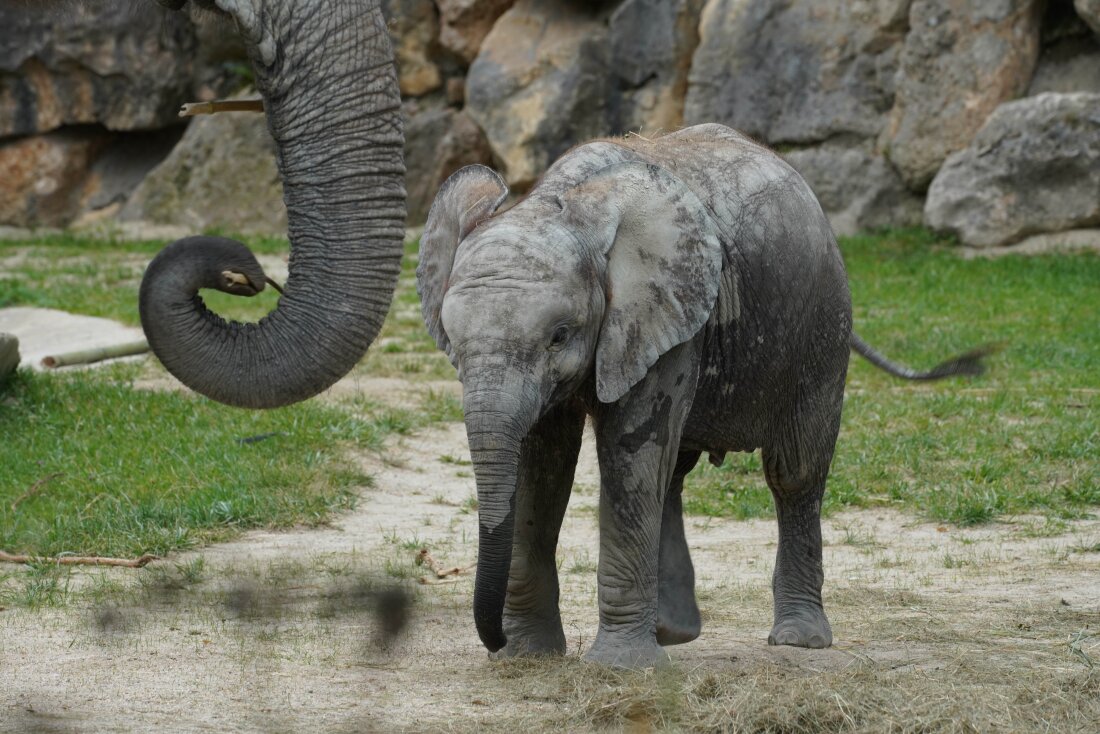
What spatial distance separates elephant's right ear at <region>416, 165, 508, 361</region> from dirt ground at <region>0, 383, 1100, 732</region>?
2.62 ft

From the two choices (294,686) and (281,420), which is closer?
(294,686)

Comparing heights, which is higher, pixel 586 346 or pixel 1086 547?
pixel 586 346

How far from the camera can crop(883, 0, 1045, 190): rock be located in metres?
14.4

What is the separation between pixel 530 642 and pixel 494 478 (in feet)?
2.89

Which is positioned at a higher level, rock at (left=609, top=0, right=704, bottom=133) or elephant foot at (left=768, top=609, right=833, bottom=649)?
rock at (left=609, top=0, right=704, bottom=133)

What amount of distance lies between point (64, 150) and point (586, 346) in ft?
51.4

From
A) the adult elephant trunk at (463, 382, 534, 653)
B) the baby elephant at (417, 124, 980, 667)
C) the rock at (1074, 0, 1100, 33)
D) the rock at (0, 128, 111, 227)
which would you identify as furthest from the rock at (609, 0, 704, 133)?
the adult elephant trunk at (463, 382, 534, 653)

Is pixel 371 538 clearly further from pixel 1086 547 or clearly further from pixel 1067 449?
pixel 1067 449

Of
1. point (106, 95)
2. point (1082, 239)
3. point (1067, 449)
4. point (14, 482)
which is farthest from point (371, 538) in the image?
point (106, 95)

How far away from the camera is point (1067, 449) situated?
7484 mm

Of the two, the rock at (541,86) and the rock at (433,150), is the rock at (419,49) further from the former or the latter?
the rock at (541,86)

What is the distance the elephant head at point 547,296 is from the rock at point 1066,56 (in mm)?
11316

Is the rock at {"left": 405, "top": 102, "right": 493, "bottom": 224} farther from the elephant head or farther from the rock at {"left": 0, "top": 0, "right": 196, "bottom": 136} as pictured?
the elephant head

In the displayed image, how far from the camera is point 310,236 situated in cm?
458
